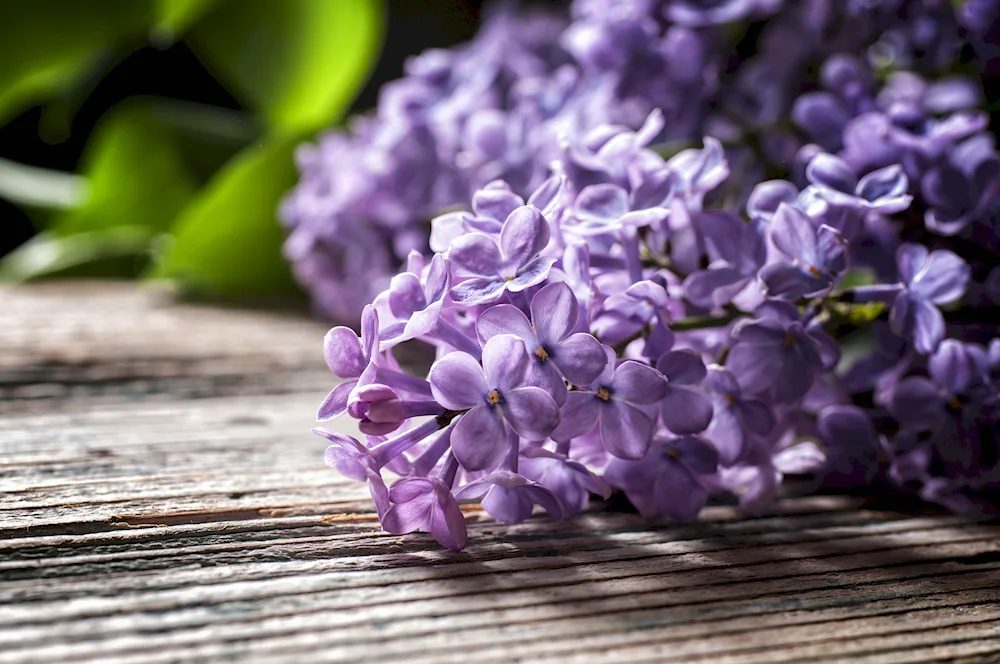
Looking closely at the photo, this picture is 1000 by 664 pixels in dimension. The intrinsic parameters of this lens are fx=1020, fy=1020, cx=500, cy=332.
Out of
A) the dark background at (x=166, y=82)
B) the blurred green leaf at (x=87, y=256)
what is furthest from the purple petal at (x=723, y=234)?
the dark background at (x=166, y=82)

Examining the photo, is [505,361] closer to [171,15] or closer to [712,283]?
[712,283]

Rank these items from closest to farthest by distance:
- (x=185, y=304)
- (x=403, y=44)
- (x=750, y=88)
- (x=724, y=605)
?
(x=724, y=605)
(x=750, y=88)
(x=185, y=304)
(x=403, y=44)

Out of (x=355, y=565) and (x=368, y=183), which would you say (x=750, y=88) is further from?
(x=355, y=565)

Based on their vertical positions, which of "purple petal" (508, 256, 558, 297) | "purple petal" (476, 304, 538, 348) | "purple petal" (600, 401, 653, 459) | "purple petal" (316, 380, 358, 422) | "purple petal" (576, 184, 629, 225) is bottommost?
"purple petal" (600, 401, 653, 459)

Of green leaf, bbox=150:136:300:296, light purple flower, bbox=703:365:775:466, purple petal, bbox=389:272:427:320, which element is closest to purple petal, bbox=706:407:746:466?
light purple flower, bbox=703:365:775:466

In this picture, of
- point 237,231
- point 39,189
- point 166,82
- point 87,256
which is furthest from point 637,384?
point 166,82

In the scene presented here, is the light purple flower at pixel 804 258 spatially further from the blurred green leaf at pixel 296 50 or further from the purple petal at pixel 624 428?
the blurred green leaf at pixel 296 50

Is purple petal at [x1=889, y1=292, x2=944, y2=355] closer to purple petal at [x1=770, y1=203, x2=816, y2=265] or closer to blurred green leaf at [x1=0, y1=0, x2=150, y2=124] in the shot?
purple petal at [x1=770, y1=203, x2=816, y2=265]

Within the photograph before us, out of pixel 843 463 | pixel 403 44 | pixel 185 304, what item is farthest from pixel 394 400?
pixel 403 44
